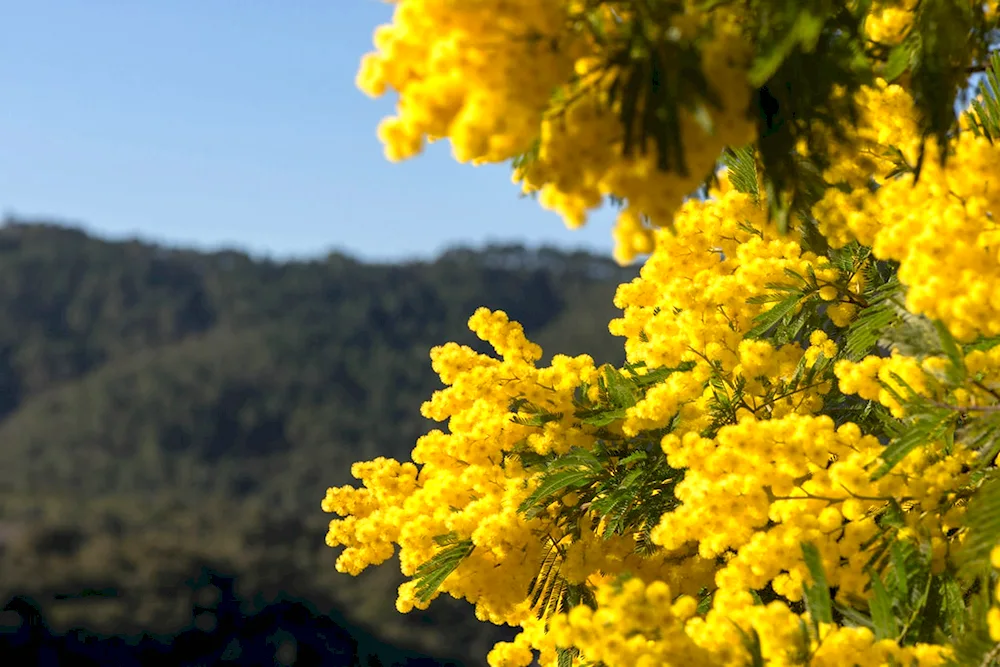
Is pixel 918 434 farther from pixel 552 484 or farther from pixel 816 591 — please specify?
pixel 552 484

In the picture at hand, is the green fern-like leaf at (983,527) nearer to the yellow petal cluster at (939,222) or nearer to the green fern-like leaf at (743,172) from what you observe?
the yellow petal cluster at (939,222)

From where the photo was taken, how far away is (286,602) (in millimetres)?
57250

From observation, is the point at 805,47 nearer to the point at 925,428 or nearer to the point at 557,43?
the point at 557,43

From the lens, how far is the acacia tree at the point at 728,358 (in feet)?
8.05

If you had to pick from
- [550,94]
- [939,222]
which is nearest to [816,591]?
[939,222]

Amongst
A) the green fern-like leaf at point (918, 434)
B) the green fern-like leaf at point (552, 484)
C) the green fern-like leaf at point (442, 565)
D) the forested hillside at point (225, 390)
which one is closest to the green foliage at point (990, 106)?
the green fern-like leaf at point (918, 434)

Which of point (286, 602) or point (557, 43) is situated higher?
point (286, 602)

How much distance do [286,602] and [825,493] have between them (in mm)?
55880

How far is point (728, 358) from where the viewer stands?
4797mm

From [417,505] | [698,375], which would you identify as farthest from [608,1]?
[417,505]

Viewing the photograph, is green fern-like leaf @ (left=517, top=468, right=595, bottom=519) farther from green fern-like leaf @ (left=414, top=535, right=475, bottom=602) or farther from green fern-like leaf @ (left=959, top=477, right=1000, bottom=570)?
green fern-like leaf @ (left=959, top=477, right=1000, bottom=570)

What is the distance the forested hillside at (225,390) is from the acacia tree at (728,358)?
54.9 m

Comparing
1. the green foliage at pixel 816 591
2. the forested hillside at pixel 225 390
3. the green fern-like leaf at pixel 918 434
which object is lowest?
the green foliage at pixel 816 591

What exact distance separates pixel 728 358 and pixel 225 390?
471 feet
